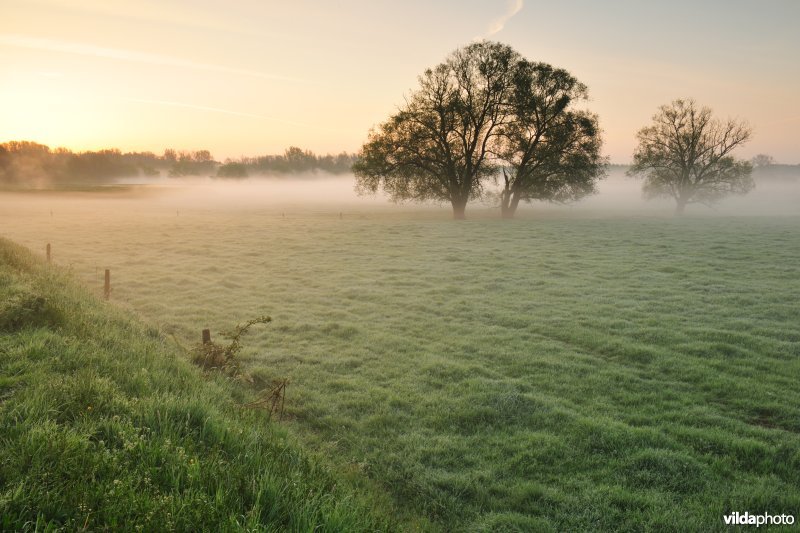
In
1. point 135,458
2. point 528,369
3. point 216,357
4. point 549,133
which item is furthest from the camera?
point 549,133

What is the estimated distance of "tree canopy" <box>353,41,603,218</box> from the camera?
51.3 metres

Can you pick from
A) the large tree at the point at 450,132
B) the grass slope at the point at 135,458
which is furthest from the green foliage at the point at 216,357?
the large tree at the point at 450,132

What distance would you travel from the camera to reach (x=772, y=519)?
18.5ft

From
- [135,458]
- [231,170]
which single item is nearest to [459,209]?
[135,458]

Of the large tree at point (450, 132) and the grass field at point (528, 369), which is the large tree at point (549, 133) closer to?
the large tree at point (450, 132)

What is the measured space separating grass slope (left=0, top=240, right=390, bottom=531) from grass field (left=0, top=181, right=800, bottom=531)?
201 centimetres

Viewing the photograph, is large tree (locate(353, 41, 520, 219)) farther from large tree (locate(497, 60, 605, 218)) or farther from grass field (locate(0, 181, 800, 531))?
grass field (locate(0, 181, 800, 531))

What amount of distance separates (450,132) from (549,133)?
11.4 meters

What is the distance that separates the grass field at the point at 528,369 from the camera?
634cm

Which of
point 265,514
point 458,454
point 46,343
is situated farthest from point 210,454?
point 46,343
